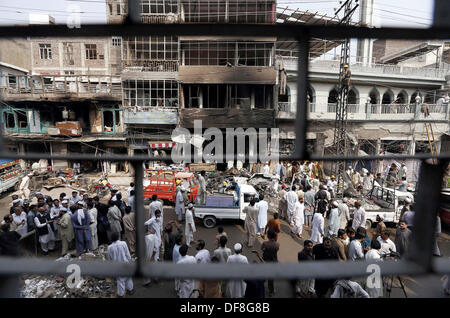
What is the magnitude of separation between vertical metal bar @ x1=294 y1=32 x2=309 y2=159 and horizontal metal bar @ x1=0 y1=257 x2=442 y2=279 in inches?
14.6

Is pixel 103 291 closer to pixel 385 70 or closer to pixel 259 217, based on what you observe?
pixel 259 217

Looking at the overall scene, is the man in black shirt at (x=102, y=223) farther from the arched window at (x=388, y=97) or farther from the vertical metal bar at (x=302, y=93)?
the arched window at (x=388, y=97)

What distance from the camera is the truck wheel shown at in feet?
23.7

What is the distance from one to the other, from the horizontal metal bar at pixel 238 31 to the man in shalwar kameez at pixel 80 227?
204 inches

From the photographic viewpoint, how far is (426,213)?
873 millimetres

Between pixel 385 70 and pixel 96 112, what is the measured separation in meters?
17.0

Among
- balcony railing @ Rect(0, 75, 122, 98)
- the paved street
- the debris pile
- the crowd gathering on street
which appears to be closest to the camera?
the crowd gathering on street

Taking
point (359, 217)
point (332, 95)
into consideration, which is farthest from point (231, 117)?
point (359, 217)

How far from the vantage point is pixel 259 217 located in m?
6.50

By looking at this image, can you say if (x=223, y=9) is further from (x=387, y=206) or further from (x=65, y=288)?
(x=65, y=288)

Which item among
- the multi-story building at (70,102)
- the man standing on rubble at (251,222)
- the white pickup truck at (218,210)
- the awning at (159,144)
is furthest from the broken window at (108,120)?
the man standing on rubble at (251,222)

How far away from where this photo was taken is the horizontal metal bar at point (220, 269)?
81 centimetres

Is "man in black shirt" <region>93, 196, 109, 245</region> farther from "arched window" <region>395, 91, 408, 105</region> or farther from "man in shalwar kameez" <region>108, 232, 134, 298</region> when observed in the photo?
"arched window" <region>395, 91, 408, 105</region>

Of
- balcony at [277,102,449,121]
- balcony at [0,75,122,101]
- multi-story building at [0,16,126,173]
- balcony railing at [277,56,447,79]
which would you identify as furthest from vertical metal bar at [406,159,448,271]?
balcony at [0,75,122,101]
